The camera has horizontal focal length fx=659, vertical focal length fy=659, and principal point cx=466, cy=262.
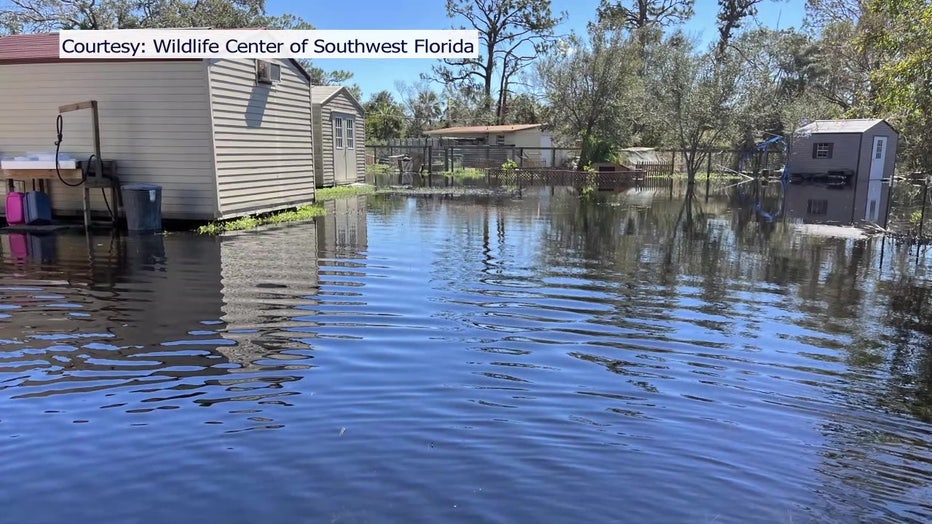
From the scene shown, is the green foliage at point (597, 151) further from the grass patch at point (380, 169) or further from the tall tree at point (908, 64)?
the tall tree at point (908, 64)

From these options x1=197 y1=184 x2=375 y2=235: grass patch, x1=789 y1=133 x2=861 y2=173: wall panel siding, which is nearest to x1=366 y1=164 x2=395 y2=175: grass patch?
x1=197 y1=184 x2=375 y2=235: grass patch

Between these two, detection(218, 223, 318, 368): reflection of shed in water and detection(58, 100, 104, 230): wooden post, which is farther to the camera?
detection(58, 100, 104, 230): wooden post

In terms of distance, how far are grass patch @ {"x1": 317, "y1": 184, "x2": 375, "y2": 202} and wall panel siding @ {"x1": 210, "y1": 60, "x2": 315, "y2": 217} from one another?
2932 millimetres

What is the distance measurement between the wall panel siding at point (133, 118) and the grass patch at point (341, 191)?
7050 mm

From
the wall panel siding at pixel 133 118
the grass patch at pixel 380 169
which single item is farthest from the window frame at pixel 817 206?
the grass patch at pixel 380 169

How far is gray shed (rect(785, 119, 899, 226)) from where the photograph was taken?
34906 millimetres

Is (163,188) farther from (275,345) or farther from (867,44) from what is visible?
(867,44)

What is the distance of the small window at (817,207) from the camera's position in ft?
64.0

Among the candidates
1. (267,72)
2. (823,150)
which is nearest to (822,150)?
(823,150)

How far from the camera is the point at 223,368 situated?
524 cm

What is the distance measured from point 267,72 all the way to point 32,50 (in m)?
4.57

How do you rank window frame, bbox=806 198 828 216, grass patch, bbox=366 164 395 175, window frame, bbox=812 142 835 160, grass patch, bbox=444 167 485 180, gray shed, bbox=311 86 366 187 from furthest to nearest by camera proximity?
grass patch, bbox=366 164 395 175
window frame, bbox=812 142 835 160
grass patch, bbox=444 167 485 180
gray shed, bbox=311 86 366 187
window frame, bbox=806 198 828 216

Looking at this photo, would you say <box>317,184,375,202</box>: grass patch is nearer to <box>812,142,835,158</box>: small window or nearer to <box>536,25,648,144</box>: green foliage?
<box>536,25,648,144</box>: green foliage

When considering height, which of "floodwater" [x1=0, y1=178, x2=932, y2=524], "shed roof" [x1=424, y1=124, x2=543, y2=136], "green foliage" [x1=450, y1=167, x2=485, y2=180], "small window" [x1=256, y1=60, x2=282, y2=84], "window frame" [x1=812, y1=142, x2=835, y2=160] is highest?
"shed roof" [x1=424, y1=124, x2=543, y2=136]
